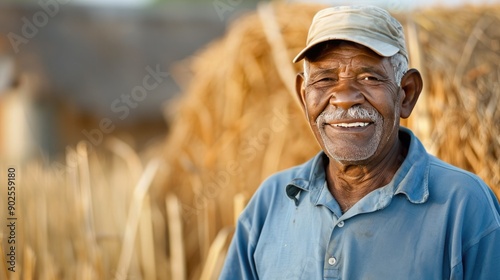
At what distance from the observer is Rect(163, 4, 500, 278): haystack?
2.62 metres

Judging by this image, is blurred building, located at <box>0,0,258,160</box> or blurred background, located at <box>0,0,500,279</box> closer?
blurred background, located at <box>0,0,500,279</box>

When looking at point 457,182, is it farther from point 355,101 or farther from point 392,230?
point 355,101

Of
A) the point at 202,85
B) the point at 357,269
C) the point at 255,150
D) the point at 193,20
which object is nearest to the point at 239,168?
the point at 255,150

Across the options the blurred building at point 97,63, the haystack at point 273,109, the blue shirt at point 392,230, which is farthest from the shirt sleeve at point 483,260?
the blurred building at point 97,63

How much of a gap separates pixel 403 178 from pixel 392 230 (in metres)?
0.13

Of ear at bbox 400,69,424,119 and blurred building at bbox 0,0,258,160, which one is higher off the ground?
blurred building at bbox 0,0,258,160

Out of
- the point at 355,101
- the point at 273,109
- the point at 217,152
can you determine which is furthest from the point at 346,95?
the point at 217,152

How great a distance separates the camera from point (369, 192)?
167 centimetres

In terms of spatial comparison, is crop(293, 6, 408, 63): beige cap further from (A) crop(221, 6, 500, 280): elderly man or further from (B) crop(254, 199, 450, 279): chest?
(B) crop(254, 199, 450, 279): chest

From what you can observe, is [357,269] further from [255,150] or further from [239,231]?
[255,150]

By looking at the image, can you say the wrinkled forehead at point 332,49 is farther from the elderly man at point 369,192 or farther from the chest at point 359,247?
the chest at point 359,247

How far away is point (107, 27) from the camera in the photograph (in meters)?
9.97

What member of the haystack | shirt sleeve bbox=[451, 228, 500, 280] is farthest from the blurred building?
shirt sleeve bbox=[451, 228, 500, 280]

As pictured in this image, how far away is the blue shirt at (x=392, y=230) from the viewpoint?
1.50 metres
